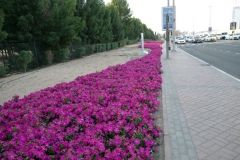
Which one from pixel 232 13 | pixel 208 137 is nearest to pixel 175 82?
pixel 208 137

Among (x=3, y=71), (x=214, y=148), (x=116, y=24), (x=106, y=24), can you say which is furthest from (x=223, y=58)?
(x=116, y=24)

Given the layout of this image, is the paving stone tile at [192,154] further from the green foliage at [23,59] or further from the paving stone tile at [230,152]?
the green foliage at [23,59]

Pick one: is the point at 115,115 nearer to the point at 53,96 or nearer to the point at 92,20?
the point at 53,96

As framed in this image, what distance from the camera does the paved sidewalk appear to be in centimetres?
313

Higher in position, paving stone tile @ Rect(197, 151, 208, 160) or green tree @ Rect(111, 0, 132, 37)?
green tree @ Rect(111, 0, 132, 37)

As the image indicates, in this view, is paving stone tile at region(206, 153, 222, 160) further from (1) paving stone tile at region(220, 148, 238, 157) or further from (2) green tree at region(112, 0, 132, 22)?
(2) green tree at region(112, 0, 132, 22)

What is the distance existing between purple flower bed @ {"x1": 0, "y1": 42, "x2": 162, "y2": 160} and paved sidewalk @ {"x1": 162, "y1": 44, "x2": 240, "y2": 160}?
0.39m

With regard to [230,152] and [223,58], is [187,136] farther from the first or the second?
[223,58]

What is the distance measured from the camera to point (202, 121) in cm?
418

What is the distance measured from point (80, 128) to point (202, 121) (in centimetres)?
250

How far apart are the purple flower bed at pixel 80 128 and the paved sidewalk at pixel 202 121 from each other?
39 centimetres

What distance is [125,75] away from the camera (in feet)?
24.6

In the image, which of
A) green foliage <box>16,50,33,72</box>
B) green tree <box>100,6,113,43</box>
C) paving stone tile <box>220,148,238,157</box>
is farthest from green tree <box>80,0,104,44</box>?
paving stone tile <box>220,148,238,157</box>

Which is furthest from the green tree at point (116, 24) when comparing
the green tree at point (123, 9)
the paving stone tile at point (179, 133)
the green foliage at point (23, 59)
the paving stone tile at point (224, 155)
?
the paving stone tile at point (224, 155)
